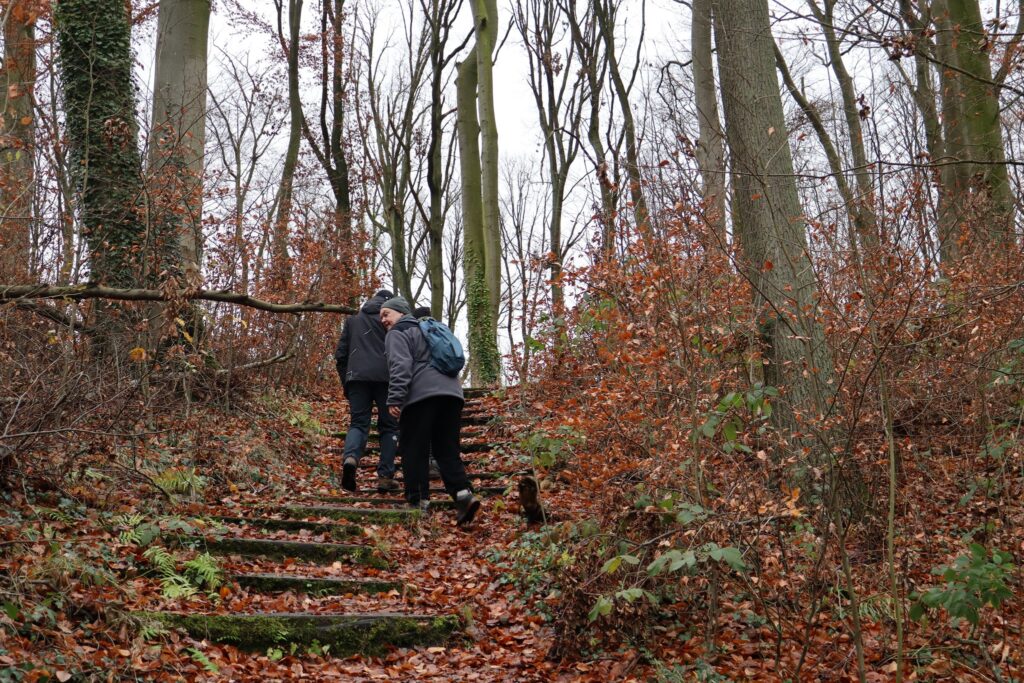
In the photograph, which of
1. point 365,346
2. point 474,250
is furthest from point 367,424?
point 474,250

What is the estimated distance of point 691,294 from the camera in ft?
19.5

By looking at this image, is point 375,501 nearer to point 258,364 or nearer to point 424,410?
point 424,410

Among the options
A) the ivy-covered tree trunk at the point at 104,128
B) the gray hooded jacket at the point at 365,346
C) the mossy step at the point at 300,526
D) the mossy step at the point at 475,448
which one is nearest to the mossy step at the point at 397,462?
the mossy step at the point at 475,448

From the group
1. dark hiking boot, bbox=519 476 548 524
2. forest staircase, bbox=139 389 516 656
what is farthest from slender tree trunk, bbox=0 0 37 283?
dark hiking boot, bbox=519 476 548 524

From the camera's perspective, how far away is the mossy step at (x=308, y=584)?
5.75m

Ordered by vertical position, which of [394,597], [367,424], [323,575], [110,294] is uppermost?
[110,294]

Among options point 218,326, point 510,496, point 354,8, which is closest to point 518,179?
point 354,8

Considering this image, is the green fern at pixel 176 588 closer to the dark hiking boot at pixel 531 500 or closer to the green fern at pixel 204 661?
the green fern at pixel 204 661

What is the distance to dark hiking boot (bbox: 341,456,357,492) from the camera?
863cm

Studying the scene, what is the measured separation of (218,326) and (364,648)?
727cm

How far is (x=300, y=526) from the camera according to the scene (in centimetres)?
700

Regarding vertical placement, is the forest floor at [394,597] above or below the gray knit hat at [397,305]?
below

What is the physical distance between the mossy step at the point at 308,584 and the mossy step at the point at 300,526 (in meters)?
0.95

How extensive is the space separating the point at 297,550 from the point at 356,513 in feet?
3.69
